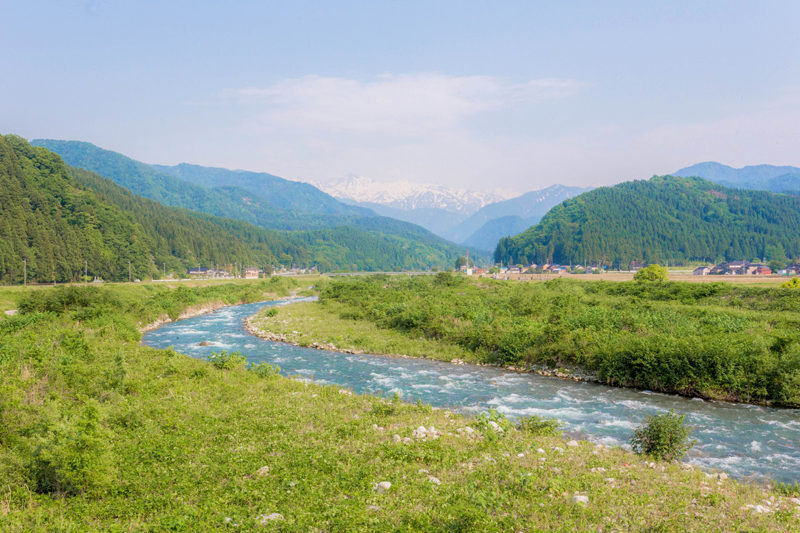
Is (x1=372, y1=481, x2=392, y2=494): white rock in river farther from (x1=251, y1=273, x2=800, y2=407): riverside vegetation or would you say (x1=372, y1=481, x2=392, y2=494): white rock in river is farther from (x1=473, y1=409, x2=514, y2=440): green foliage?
(x1=251, y1=273, x2=800, y2=407): riverside vegetation

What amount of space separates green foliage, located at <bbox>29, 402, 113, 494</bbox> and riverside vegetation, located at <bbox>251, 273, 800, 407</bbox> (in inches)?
927

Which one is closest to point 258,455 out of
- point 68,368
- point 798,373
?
point 68,368

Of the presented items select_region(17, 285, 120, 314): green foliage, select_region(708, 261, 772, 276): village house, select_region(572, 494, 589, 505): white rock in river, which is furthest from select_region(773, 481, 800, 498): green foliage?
select_region(708, 261, 772, 276): village house

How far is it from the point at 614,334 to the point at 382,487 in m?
22.4

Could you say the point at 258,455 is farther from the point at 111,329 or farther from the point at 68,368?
the point at 111,329

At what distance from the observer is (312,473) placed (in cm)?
1095

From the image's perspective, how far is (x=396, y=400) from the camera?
18.2m

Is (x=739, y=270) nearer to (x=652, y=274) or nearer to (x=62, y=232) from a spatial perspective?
(x=652, y=274)

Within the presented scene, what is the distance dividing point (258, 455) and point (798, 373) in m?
23.9

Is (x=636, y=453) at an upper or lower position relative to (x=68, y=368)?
lower

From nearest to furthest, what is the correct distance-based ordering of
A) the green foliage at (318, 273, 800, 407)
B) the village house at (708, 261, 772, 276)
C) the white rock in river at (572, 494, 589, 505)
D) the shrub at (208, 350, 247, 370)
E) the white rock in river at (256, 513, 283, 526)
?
1. the white rock in river at (256, 513, 283, 526)
2. the white rock in river at (572, 494, 589, 505)
3. the green foliage at (318, 273, 800, 407)
4. the shrub at (208, 350, 247, 370)
5. the village house at (708, 261, 772, 276)

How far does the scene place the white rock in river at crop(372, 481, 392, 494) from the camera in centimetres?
1030

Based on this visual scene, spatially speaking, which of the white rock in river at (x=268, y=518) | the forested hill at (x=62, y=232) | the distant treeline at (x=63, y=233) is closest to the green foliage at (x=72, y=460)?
the white rock in river at (x=268, y=518)

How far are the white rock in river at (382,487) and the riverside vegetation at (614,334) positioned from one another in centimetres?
1870
